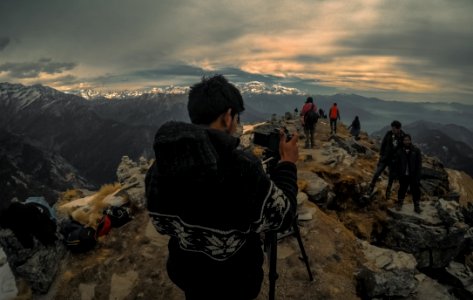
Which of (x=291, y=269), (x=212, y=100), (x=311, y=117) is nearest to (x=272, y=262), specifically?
(x=212, y=100)

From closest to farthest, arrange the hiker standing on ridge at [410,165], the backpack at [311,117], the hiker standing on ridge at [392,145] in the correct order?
1. the hiker standing on ridge at [410,165]
2. the hiker standing on ridge at [392,145]
3. the backpack at [311,117]

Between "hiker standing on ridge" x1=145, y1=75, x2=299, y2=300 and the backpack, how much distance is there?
16.8m

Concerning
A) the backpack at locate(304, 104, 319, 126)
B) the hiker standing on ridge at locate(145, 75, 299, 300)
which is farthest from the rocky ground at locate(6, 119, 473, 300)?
the backpack at locate(304, 104, 319, 126)

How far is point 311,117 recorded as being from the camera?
1958 cm

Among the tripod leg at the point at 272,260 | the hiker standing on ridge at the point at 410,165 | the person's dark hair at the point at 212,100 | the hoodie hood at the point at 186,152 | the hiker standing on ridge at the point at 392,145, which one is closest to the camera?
the hoodie hood at the point at 186,152

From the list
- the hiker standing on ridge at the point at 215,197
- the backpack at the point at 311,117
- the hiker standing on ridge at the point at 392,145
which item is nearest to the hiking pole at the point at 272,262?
the hiker standing on ridge at the point at 215,197

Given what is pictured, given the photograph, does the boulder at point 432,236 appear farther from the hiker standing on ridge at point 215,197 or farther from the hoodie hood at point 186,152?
the hoodie hood at point 186,152

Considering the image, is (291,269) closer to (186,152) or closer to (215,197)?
(215,197)

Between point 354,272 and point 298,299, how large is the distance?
84.1 inches

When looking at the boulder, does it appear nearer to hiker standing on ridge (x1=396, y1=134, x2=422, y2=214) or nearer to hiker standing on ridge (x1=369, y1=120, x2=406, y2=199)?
hiker standing on ridge (x1=396, y1=134, x2=422, y2=214)

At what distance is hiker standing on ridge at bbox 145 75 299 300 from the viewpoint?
2.28 m

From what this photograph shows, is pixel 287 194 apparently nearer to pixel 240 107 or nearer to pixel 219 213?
pixel 219 213

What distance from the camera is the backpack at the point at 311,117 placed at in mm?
19156

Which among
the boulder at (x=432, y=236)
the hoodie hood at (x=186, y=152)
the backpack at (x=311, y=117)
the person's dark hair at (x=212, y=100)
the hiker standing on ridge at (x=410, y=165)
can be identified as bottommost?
the boulder at (x=432, y=236)
